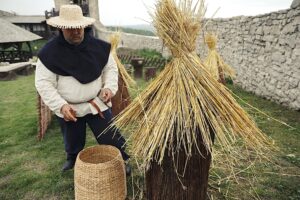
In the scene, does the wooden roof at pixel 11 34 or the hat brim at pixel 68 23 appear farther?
the wooden roof at pixel 11 34

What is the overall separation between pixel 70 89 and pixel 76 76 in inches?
5.7

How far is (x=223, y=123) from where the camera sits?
2021 mm

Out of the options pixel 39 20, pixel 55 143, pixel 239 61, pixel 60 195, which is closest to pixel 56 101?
pixel 60 195

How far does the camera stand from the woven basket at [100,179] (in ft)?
8.16

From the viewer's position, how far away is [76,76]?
2.76 meters

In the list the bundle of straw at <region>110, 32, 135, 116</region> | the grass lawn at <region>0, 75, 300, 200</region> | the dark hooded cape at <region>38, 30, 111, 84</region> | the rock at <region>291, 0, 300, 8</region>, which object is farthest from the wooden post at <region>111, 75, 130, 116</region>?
the rock at <region>291, 0, 300, 8</region>

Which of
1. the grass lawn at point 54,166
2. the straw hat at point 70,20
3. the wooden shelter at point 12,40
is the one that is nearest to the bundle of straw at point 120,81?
the grass lawn at point 54,166

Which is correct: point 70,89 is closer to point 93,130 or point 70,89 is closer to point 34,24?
point 93,130

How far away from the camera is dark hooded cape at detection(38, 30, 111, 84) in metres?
2.74

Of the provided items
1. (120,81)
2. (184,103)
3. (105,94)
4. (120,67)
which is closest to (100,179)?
(105,94)

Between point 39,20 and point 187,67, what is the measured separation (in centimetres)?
3302

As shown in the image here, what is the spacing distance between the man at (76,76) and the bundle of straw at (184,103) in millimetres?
915

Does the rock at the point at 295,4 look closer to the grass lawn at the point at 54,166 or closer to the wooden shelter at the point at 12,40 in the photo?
the grass lawn at the point at 54,166

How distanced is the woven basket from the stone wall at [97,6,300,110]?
165 inches
